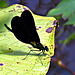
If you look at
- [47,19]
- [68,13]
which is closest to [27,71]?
[47,19]

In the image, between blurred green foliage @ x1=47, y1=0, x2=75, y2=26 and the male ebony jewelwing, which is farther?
blurred green foliage @ x1=47, y1=0, x2=75, y2=26

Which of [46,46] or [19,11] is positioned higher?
[19,11]

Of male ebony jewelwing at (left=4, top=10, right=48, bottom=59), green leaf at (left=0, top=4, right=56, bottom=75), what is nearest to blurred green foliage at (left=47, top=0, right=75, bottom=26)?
green leaf at (left=0, top=4, right=56, bottom=75)

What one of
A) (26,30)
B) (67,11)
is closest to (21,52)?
(26,30)

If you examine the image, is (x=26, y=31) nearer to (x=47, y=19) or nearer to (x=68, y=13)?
(x=47, y=19)

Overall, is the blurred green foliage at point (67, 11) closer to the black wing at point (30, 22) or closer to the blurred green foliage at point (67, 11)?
the blurred green foliage at point (67, 11)

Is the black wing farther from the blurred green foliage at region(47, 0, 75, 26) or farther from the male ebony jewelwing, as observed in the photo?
the blurred green foliage at region(47, 0, 75, 26)

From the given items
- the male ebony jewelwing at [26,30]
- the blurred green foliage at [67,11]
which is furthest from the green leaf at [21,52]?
the blurred green foliage at [67,11]

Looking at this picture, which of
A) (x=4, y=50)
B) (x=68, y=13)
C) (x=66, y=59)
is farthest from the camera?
(x=66, y=59)
